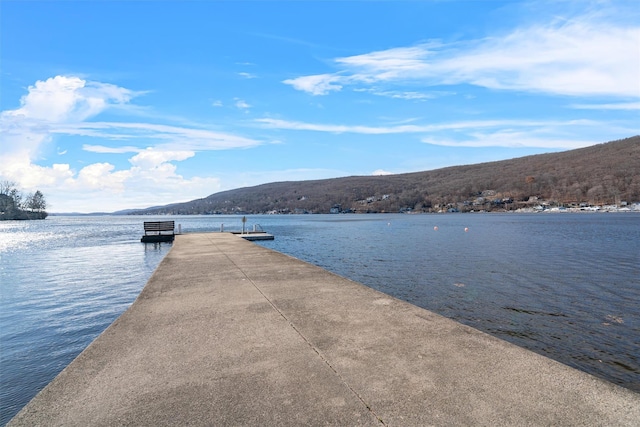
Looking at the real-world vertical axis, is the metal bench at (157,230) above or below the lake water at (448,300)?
above

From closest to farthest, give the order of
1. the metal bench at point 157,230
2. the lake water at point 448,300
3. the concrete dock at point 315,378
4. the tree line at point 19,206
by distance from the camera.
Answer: the concrete dock at point 315,378 → the lake water at point 448,300 → the metal bench at point 157,230 → the tree line at point 19,206

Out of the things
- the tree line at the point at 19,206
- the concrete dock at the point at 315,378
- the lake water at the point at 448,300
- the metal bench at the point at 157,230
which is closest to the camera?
the concrete dock at the point at 315,378

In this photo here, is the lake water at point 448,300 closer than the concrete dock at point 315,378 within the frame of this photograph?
No

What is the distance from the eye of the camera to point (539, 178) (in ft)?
609

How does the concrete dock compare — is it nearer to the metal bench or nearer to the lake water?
the lake water

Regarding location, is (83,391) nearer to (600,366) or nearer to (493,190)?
(600,366)

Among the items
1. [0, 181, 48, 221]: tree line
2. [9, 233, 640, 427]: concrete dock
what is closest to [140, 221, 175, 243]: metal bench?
[9, 233, 640, 427]: concrete dock

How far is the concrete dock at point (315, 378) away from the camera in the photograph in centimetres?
323

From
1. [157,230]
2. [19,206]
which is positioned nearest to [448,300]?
[157,230]

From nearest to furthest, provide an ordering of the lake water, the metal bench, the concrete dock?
1. the concrete dock
2. the lake water
3. the metal bench

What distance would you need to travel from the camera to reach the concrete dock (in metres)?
3.23

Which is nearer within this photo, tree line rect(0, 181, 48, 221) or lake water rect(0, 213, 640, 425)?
lake water rect(0, 213, 640, 425)

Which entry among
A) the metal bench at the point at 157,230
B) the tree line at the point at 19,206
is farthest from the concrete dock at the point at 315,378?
the tree line at the point at 19,206

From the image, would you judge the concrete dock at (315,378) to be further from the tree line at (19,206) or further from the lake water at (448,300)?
Result: the tree line at (19,206)
